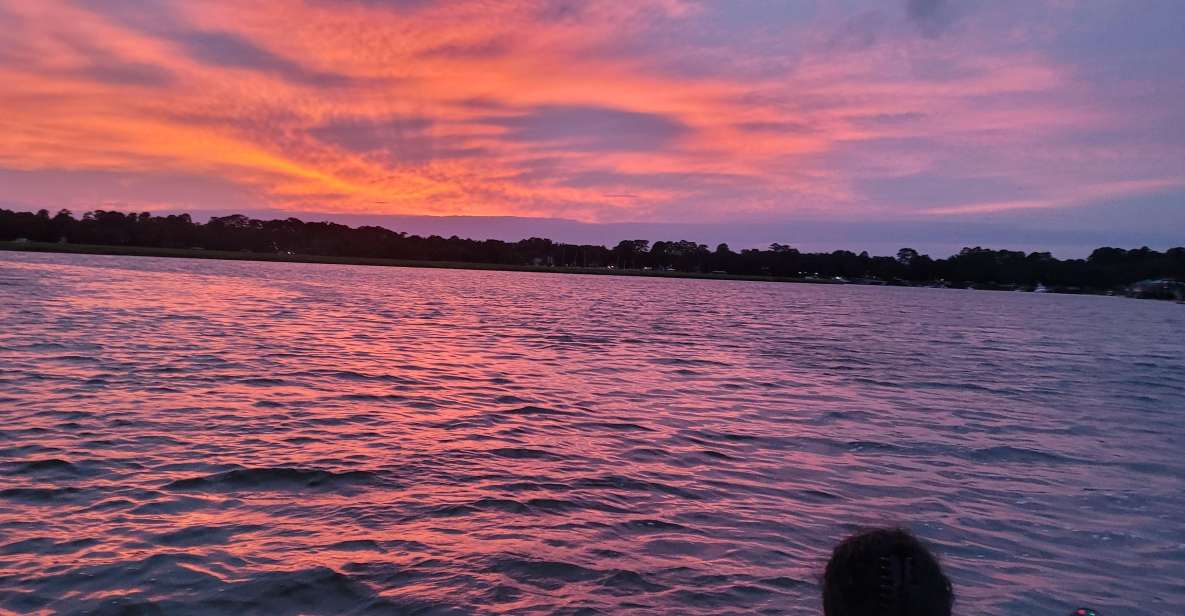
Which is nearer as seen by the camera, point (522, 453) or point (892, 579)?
point (892, 579)

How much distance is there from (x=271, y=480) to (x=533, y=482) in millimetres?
3214

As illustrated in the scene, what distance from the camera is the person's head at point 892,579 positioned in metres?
1.96

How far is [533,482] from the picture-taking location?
10.2 metres

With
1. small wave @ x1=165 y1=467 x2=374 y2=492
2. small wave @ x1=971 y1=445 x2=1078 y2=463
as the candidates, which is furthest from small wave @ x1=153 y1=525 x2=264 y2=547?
small wave @ x1=971 y1=445 x2=1078 y2=463

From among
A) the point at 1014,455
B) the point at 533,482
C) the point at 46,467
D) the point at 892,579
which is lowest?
the point at 1014,455

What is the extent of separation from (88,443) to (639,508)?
7643mm

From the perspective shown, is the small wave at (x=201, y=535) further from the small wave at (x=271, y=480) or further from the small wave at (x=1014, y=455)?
the small wave at (x=1014, y=455)

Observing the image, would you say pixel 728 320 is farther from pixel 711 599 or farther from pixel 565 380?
pixel 711 599

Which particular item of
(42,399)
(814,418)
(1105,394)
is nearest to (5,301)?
(42,399)

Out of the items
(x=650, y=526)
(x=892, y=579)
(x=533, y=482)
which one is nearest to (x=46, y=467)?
(x=533, y=482)

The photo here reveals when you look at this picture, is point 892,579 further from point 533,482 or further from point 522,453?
point 522,453

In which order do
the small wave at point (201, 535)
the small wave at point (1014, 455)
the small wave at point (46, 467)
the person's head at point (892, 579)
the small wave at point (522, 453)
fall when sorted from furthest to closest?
the small wave at point (1014, 455), the small wave at point (522, 453), the small wave at point (46, 467), the small wave at point (201, 535), the person's head at point (892, 579)

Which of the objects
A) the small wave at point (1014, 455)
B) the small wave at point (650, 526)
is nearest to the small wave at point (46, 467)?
the small wave at point (650, 526)

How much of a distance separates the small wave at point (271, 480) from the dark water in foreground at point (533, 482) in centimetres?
5
